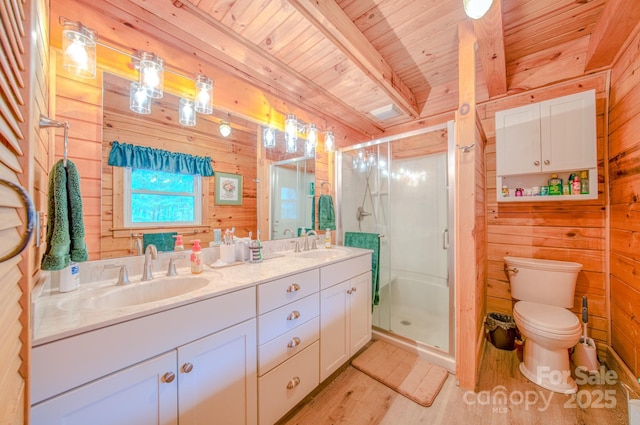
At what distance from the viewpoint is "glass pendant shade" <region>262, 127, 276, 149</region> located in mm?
1932

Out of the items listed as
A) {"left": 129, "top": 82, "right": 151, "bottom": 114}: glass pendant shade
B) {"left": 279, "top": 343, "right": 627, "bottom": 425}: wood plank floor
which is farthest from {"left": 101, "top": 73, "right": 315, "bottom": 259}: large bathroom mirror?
{"left": 279, "top": 343, "right": 627, "bottom": 425}: wood plank floor

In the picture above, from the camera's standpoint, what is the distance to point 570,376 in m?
1.71

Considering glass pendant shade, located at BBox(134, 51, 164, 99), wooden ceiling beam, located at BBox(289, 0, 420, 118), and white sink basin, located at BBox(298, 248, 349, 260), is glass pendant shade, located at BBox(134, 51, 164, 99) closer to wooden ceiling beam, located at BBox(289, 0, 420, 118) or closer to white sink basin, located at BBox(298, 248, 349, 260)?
wooden ceiling beam, located at BBox(289, 0, 420, 118)

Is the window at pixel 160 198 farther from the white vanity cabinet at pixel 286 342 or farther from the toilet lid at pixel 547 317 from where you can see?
the toilet lid at pixel 547 317

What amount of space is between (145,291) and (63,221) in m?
0.44

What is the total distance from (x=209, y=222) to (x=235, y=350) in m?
0.79

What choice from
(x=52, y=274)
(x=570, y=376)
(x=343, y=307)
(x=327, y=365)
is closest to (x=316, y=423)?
(x=327, y=365)

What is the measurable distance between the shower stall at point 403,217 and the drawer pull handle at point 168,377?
1.84 meters

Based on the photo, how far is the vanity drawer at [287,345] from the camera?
4.03ft

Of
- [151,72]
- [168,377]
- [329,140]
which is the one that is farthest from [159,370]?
[329,140]

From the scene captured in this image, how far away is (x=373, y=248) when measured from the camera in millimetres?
2340

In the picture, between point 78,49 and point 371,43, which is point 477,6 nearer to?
point 371,43

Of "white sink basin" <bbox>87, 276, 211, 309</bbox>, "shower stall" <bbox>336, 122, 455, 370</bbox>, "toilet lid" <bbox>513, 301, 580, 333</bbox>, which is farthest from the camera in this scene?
"shower stall" <bbox>336, 122, 455, 370</bbox>

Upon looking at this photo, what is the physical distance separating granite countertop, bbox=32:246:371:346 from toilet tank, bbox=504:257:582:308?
70.1 inches
